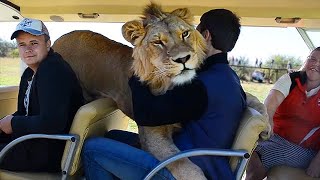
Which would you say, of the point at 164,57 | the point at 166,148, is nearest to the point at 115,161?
the point at 166,148

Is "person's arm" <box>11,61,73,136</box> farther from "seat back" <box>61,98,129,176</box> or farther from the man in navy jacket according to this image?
the man in navy jacket

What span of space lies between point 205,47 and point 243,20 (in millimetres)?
1159

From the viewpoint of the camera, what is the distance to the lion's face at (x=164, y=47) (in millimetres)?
2051

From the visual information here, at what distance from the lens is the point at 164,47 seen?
7.00 feet

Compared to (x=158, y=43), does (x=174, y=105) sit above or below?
below

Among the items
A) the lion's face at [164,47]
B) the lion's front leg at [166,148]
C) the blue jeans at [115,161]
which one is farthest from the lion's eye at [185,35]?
the blue jeans at [115,161]

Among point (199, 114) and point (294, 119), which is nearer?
point (199, 114)

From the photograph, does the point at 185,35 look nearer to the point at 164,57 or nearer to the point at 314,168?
the point at 164,57

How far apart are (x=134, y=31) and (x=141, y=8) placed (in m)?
1.07

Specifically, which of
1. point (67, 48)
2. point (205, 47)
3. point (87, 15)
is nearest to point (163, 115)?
point (205, 47)

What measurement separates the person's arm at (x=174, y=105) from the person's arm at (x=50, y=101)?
48 centimetres

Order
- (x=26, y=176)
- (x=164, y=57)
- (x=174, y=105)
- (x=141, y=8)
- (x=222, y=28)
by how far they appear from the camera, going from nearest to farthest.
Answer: (x=174, y=105)
(x=164, y=57)
(x=222, y=28)
(x=26, y=176)
(x=141, y=8)

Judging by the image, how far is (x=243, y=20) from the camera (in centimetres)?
325

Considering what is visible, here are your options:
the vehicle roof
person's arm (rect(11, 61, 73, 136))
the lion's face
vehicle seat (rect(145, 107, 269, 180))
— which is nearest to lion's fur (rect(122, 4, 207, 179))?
the lion's face
